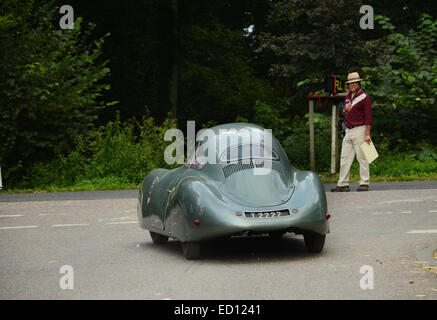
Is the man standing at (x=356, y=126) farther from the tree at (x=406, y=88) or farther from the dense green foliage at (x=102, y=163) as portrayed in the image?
the tree at (x=406, y=88)

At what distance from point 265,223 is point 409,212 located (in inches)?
192

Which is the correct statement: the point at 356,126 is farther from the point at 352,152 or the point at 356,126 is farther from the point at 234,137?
the point at 234,137

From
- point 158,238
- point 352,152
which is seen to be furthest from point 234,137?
point 352,152

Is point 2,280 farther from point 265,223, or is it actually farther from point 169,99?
point 169,99

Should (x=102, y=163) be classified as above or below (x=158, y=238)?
above

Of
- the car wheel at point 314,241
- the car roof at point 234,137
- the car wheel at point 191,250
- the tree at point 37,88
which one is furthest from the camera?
the tree at point 37,88

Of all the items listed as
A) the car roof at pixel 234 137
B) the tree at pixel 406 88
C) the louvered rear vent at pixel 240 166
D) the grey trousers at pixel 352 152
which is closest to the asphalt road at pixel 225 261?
the louvered rear vent at pixel 240 166

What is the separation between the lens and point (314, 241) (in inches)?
356

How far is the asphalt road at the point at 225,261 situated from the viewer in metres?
7.19

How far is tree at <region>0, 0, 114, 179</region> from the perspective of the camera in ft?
69.6

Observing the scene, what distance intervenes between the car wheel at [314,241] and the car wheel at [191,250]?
114 centimetres

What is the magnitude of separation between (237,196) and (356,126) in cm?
699

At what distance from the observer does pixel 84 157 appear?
21531 mm

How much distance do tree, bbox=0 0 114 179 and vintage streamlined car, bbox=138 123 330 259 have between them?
12.1 metres
